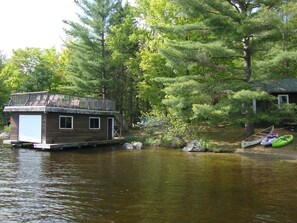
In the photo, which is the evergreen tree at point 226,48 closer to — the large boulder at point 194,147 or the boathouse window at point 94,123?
the large boulder at point 194,147

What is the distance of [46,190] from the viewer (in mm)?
10055

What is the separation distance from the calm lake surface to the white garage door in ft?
20.0

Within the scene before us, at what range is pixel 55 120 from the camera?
2228 cm

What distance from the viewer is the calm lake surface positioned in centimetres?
752

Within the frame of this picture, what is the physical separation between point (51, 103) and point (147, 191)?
14337 mm

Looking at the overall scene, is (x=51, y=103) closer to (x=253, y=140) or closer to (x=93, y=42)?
(x=93, y=42)

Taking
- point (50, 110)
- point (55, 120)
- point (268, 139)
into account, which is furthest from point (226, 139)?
point (50, 110)

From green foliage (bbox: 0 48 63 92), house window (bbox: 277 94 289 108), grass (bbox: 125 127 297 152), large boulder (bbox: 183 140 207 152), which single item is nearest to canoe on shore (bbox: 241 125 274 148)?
grass (bbox: 125 127 297 152)

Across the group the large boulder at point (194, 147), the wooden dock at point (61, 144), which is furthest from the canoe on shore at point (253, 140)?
the wooden dock at point (61, 144)

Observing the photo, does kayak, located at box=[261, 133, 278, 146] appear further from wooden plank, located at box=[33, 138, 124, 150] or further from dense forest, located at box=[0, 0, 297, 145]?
wooden plank, located at box=[33, 138, 124, 150]

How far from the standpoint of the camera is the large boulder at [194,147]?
2170 centimetres

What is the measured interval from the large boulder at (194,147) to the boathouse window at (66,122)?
30.4ft

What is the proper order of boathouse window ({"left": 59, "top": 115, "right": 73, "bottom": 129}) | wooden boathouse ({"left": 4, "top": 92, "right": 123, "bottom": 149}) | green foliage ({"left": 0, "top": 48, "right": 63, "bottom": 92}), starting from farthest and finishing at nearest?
green foliage ({"left": 0, "top": 48, "right": 63, "bottom": 92}) → boathouse window ({"left": 59, "top": 115, "right": 73, "bottom": 129}) → wooden boathouse ({"left": 4, "top": 92, "right": 123, "bottom": 149})

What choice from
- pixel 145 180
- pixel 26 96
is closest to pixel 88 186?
pixel 145 180
